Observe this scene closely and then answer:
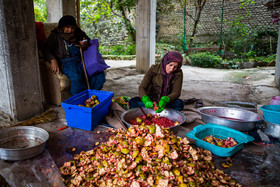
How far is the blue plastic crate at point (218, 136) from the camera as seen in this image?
2.01m

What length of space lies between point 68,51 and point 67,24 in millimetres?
422

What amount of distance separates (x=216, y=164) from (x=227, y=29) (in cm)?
1021

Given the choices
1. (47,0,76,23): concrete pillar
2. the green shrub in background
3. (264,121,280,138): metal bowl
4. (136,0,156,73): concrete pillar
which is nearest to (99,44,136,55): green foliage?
the green shrub in background

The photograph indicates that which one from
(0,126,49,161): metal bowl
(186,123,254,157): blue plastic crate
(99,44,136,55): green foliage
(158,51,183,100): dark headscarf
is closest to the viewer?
(186,123,254,157): blue plastic crate

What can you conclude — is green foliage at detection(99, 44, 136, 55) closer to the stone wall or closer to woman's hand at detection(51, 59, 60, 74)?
the stone wall

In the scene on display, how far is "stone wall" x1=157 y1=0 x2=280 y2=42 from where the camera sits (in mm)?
10190

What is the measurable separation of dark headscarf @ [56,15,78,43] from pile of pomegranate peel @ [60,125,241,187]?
219cm

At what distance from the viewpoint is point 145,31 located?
20.7 feet

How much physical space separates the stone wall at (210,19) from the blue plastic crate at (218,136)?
961cm

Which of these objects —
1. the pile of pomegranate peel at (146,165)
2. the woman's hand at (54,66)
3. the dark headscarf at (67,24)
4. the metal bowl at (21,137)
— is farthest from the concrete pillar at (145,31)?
the pile of pomegranate peel at (146,165)

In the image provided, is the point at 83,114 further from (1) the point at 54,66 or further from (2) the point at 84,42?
(2) the point at 84,42

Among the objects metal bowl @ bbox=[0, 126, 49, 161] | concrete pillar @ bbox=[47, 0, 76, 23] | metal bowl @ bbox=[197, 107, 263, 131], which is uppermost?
concrete pillar @ bbox=[47, 0, 76, 23]

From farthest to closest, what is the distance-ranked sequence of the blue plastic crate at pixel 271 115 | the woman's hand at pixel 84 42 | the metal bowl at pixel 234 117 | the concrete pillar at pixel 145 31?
1. the concrete pillar at pixel 145 31
2. the woman's hand at pixel 84 42
3. the metal bowl at pixel 234 117
4. the blue plastic crate at pixel 271 115

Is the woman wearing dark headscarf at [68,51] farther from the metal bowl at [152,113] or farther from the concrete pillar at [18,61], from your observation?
the metal bowl at [152,113]
